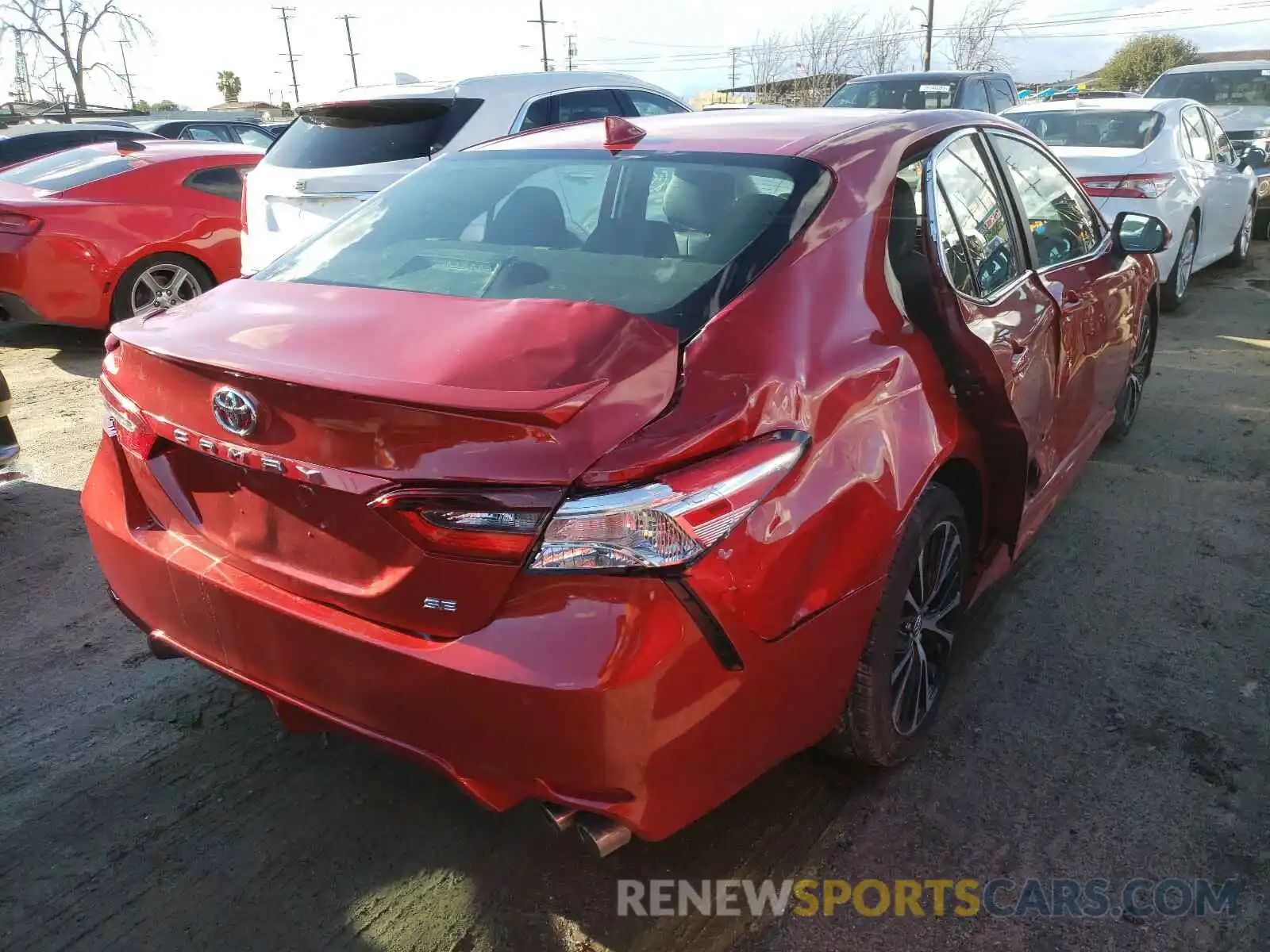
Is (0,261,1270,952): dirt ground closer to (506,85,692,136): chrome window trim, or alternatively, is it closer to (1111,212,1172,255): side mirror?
(1111,212,1172,255): side mirror

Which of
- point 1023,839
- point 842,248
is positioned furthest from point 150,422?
point 1023,839

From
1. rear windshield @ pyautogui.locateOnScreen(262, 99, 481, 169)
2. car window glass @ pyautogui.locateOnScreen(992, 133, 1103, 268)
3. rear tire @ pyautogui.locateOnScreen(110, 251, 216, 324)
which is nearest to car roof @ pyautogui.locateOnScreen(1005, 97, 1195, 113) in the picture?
car window glass @ pyautogui.locateOnScreen(992, 133, 1103, 268)

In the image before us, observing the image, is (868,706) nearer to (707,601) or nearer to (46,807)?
(707,601)

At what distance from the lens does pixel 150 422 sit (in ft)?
7.09

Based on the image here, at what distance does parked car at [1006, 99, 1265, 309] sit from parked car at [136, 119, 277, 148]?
11.5 m

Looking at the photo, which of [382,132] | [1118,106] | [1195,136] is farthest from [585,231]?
[1195,136]

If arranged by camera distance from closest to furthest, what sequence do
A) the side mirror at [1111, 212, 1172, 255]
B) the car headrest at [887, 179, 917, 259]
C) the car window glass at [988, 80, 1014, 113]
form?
the car headrest at [887, 179, 917, 259], the side mirror at [1111, 212, 1172, 255], the car window glass at [988, 80, 1014, 113]

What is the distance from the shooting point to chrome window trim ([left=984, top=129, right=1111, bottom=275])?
11.0 feet

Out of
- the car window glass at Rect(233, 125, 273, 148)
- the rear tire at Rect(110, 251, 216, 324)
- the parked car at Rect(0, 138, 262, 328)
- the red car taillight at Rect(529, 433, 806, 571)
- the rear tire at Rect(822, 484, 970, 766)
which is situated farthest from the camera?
the car window glass at Rect(233, 125, 273, 148)

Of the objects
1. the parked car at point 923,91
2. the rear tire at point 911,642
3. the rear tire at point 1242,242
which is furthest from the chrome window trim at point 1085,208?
the parked car at point 923,91

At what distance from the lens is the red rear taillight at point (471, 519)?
67.7 inches

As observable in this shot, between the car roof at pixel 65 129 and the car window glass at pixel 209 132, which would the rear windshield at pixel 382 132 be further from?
the car window glass at pixel 209 132

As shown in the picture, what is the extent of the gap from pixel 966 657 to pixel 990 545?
401mm

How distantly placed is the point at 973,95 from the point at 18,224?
30.8ft
